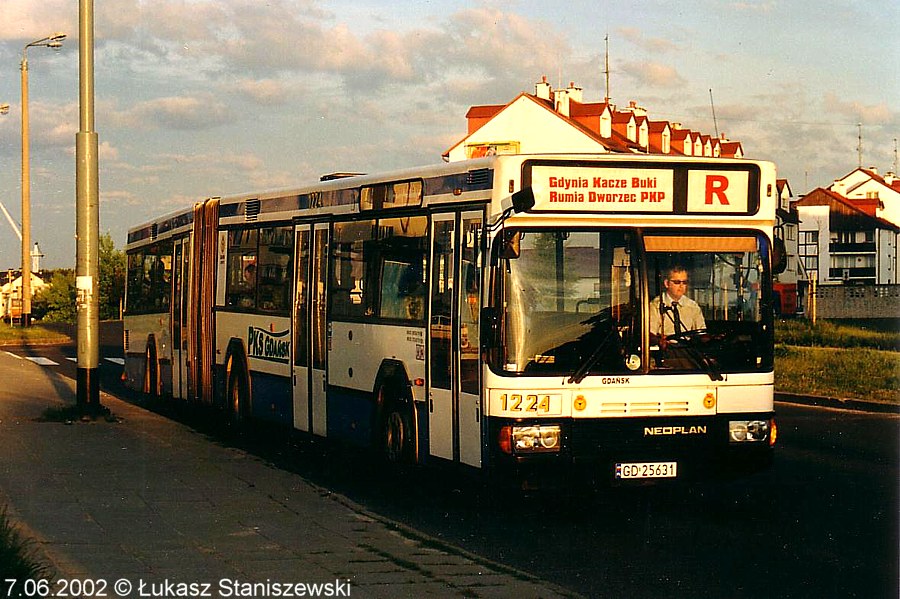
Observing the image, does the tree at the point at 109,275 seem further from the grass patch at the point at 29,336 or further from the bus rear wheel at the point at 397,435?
the bus rear wheel at the point at 397,435

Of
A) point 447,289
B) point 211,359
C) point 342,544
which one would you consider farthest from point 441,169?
point 211,359

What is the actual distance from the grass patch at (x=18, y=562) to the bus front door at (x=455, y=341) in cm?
419

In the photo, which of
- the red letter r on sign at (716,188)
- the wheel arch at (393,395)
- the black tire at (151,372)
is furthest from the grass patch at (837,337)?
the red letter r on sign at (716,188)

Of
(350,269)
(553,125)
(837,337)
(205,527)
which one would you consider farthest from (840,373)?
(553,125)

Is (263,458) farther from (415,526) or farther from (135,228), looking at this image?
(135,228)

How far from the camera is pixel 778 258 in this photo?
11.1m

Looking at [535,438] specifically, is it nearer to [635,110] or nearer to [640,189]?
[640,189]

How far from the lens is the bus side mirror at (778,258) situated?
36.2 ft

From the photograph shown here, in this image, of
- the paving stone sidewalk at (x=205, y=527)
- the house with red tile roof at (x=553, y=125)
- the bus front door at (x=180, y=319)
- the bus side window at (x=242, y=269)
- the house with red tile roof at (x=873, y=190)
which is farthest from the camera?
the house with red tile roof at (x=873, y=190)

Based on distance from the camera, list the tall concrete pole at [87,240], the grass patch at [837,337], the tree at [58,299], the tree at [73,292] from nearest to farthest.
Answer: the tall concrete pole at [87,240], the grass patch at [837,337], the tree at [73,292], the tree at [58,299]

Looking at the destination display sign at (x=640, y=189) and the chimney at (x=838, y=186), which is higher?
the chimney at (x=838, y=186)

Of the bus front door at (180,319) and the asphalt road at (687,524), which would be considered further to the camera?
the bus front door at (180,319)

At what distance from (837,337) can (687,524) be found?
28.5m

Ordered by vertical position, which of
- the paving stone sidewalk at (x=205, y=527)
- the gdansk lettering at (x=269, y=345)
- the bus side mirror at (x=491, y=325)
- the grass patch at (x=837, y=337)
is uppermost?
the bus side mirror at (x=491, y=325)
